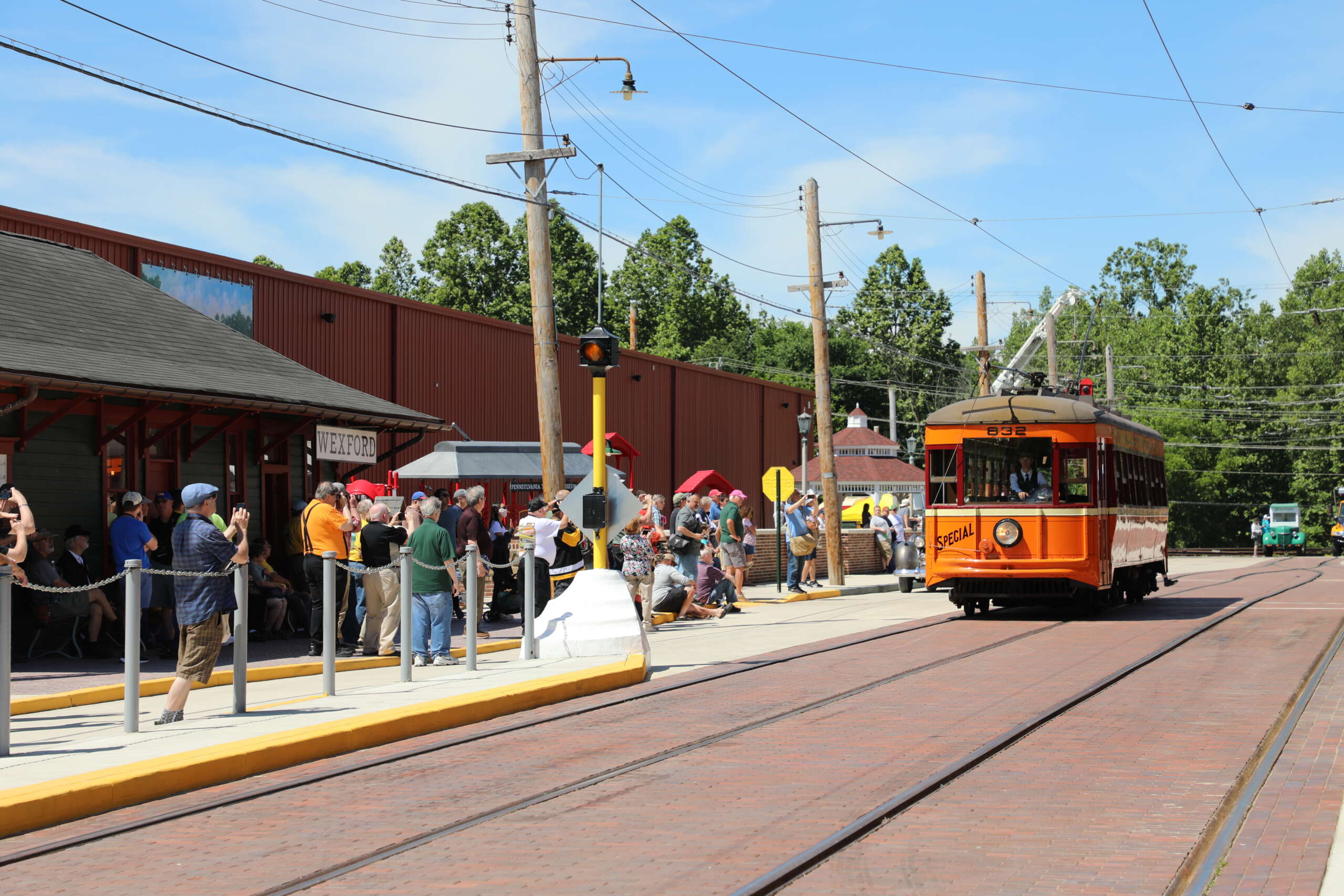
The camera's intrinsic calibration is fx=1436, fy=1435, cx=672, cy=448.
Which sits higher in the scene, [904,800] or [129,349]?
[129,349]

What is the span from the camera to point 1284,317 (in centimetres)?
8531

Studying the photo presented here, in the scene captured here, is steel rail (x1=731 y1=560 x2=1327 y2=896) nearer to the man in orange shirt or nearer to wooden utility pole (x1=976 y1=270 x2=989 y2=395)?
the man in orange shirt

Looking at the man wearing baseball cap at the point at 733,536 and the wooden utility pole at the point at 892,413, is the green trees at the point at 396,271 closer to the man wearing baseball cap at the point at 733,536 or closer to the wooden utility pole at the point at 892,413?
the wooden utility pole at the point at 892,413

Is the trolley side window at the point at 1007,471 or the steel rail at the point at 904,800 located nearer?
the steel rail at the point at 904,800

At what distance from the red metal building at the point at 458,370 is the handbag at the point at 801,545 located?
8092 mm

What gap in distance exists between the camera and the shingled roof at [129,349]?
14.3 m

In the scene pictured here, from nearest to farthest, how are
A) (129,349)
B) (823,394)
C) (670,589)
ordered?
1. (129,349)
2. (670,589)
3. (823,394)

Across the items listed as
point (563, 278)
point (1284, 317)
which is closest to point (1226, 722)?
point (563, 278)

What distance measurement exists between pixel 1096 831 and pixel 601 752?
370 cm

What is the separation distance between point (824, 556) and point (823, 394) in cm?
658

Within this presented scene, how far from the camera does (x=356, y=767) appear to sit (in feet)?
30.5

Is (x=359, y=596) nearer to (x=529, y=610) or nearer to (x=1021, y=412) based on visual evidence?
(x=529, y=610)

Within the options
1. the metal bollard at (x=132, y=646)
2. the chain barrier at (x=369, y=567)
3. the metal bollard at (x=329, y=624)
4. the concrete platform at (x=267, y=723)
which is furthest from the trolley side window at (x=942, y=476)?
the metal bollard at (x=132, y=646)

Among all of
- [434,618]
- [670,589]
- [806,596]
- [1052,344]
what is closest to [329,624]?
[434,618]
